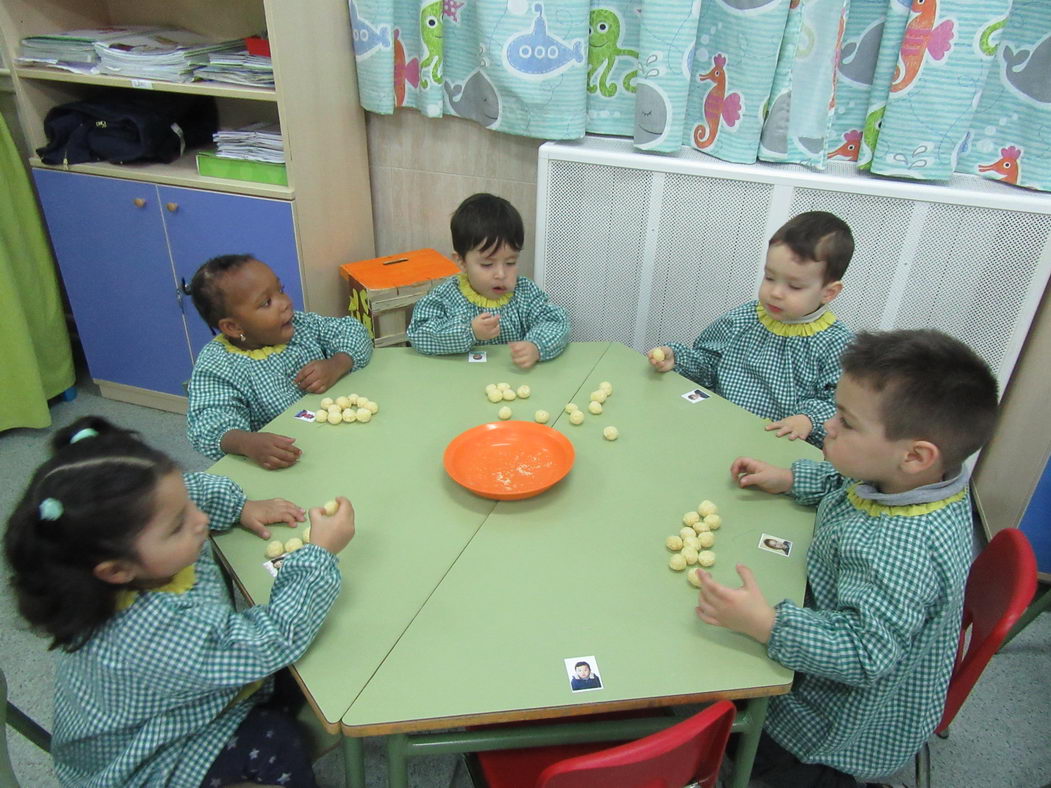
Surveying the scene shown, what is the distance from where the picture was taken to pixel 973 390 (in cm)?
114

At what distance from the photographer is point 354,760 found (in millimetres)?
1107

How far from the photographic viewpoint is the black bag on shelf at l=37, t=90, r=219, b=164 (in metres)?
2.58

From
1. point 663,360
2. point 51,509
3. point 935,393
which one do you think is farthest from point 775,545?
point 51,509

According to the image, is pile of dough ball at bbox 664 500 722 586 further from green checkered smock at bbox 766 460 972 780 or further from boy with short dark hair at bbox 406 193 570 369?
boy with short dark hair at bbox 406 193 570 369

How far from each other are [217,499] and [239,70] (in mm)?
1731

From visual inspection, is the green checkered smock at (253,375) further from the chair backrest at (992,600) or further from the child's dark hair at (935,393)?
the chair backrest at (992,600)

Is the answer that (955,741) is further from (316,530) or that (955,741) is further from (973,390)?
(316,530)

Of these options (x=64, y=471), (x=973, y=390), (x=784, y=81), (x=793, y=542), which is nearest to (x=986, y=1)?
(x=784, y=81)

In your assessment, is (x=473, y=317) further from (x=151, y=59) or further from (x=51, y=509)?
(x=151, y=59)

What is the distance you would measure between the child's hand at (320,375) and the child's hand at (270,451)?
254mm

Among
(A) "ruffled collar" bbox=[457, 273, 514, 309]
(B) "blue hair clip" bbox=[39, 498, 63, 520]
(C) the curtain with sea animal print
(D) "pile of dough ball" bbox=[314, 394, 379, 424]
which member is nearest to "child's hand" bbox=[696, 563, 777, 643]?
(D) "pile of dough ball" bbox=[314, 394, 379, 424]

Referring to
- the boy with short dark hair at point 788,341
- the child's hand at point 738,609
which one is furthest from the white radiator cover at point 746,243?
the child's hand at point 738,609

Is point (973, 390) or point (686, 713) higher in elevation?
point (973, 390)

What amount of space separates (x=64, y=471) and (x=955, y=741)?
2.02m
